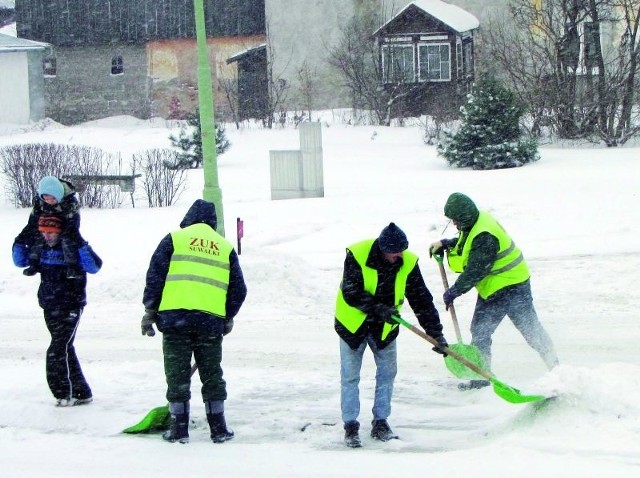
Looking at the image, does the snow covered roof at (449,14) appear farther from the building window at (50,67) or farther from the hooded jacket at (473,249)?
the hooded jacket at (473,249)

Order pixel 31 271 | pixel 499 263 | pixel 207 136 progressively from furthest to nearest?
1. pixel 207 136
2. pixel 499 263
3. pixel 31 271

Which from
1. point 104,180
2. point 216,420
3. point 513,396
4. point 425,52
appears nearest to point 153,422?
point 216,420

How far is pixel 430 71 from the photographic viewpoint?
3806 centimetres

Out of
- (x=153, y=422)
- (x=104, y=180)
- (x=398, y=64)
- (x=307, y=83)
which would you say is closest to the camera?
(x=153, y=422)

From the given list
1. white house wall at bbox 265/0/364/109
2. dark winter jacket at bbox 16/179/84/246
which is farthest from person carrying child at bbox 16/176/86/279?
white house wall at bbox 265/0/364/109

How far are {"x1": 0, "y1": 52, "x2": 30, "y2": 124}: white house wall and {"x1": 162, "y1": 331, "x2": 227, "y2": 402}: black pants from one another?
118 ft

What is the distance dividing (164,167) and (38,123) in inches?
879

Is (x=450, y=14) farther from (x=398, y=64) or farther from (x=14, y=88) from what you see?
(x=14, y=88)

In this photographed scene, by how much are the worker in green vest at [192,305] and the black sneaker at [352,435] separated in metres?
0.82

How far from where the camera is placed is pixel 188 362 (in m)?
6.31

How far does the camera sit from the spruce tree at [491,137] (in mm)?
21859

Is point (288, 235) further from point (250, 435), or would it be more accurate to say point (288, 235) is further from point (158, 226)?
point (250, 435)

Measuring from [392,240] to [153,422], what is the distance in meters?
2.10

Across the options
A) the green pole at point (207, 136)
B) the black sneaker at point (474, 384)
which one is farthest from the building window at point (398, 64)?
the black sneaker at point (474, 384)
